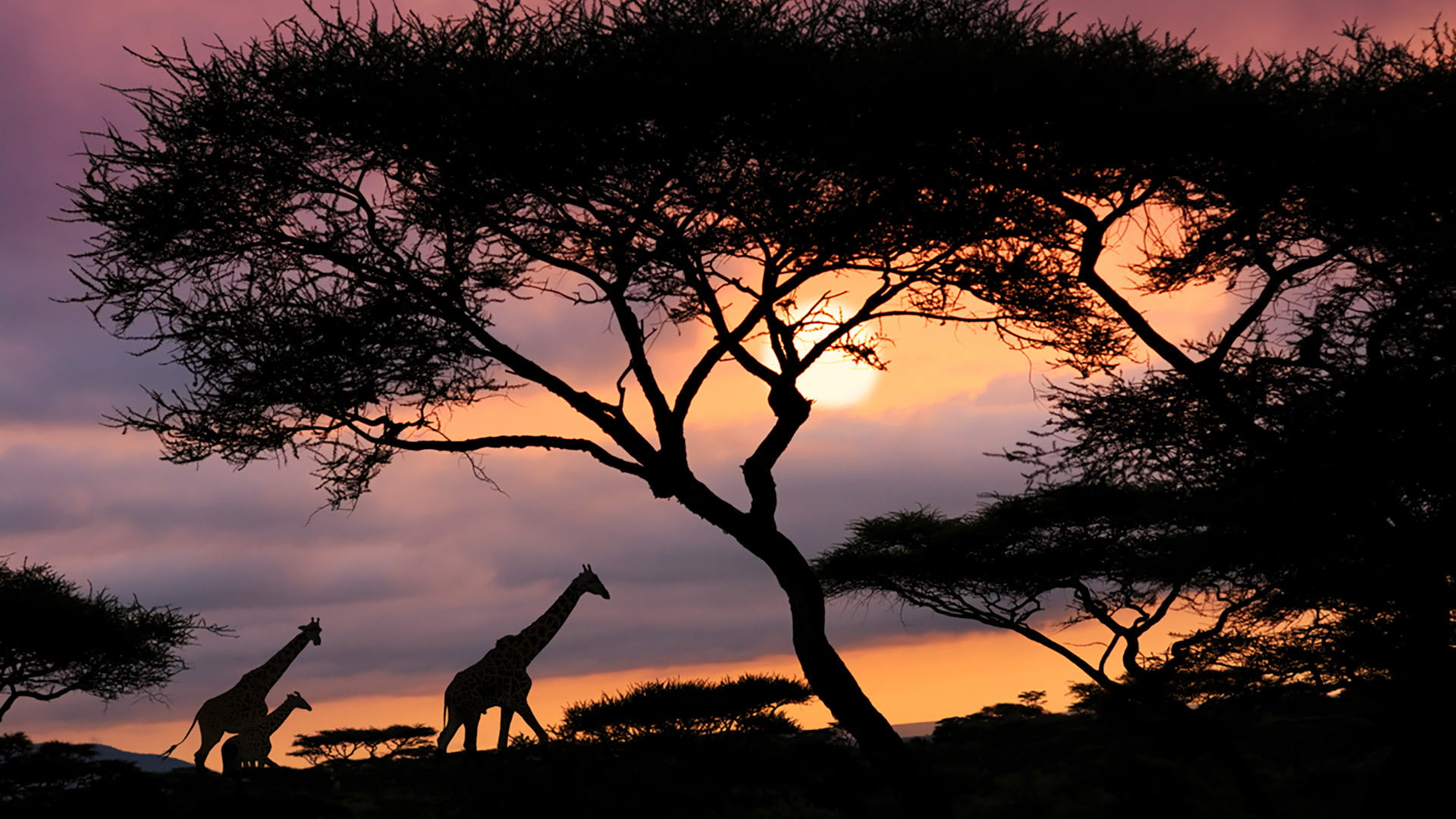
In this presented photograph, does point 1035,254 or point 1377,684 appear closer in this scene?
point 1377,684

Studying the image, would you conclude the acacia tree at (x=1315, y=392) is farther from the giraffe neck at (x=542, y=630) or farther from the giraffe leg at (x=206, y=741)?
the giraffe leg at (x=206, y=741)

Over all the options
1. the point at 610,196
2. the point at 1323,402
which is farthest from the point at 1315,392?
the point at 610,196

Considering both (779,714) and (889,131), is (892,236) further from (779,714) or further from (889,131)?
(779,714)

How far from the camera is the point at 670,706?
1928cm

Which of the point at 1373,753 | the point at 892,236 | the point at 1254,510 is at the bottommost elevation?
the point at 1373,753

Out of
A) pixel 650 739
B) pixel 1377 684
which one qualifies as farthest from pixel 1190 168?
pixel 650 739

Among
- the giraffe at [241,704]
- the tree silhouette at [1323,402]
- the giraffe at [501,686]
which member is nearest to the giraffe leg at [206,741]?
the giraffe at [241,704]

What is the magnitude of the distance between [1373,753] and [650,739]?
41.2 ft

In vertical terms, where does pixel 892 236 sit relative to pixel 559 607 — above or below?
above

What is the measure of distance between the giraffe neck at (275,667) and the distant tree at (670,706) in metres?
5.34

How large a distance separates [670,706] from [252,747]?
24.2ft

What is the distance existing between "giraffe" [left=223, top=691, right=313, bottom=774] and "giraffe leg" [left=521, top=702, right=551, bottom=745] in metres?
6.18

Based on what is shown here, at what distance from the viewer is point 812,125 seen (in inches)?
502

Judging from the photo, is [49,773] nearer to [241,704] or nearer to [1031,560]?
[241,704]
